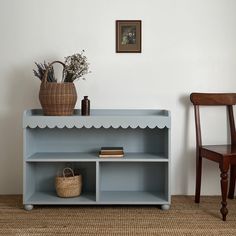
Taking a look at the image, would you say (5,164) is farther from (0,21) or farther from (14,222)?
(0,21)

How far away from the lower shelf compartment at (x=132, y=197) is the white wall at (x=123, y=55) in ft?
1.81

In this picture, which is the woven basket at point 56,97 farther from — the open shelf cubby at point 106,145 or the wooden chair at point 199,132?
the wooden chair at point 199,132

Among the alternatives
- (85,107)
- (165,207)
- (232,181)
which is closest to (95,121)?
(85,107)

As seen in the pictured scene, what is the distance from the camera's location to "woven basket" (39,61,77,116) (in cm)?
256

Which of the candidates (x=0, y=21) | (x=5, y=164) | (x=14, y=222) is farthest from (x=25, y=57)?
(x=14, y=222)

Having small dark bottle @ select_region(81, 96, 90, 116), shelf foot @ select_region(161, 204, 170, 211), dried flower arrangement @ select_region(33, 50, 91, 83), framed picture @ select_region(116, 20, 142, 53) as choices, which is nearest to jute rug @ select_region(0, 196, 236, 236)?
shelf foot @ select_region(161, 204, 170, 211)

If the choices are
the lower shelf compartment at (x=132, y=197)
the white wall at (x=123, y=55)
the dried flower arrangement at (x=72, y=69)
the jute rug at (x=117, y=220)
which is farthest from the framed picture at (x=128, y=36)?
the jute rug at (x=117, y=220)

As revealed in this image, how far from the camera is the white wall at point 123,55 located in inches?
114

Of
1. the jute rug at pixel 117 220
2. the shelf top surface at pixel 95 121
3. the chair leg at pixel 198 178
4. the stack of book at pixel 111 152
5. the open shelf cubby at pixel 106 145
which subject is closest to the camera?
the jute rug at pixel 117 220

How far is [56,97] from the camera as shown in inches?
101

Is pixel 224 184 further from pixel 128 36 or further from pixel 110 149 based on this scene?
pixel 128 36

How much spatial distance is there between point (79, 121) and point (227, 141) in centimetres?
133

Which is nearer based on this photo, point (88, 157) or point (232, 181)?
point (88, 157)

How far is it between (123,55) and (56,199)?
4.27 feet
